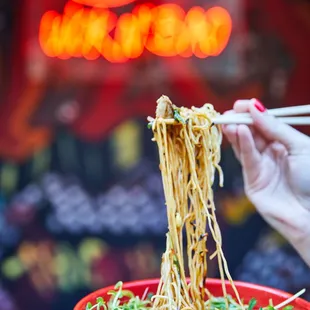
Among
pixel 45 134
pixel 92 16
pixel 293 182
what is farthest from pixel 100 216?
pixel 293 182

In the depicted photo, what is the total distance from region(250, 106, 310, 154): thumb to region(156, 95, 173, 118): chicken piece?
22 centimetres

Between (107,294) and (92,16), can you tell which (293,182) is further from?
(92,16)

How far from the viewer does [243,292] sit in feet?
3.41

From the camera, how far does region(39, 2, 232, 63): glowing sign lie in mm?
2154

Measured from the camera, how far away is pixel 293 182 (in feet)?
3.88

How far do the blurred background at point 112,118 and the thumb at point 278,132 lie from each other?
3.47ft

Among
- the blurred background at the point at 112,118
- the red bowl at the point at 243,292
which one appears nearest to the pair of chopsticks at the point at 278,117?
the red bowl at the point at 243,292

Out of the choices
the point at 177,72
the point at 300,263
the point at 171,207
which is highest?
the point at 177,72

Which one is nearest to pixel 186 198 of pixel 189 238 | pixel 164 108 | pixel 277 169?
pixel 189 238

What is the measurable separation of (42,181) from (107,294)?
134 cm

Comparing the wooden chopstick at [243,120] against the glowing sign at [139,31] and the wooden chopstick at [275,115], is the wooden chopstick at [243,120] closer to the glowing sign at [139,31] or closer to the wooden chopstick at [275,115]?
the wooden chopstick at [275,115]

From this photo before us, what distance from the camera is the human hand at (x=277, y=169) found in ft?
3.75

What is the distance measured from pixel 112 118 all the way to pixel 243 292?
1346mm

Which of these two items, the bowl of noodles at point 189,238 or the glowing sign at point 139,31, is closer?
the bowl of noodles at point 189,238
